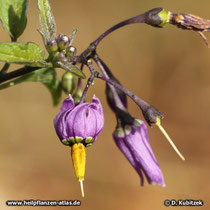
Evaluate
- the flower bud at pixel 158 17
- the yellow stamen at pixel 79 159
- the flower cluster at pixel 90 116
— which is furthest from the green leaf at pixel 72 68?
the flower bud at pixel 158 17

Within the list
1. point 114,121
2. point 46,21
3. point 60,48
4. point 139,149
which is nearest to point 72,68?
point 60,48

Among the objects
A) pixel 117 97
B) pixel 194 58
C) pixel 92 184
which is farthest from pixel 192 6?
pixel 117 97

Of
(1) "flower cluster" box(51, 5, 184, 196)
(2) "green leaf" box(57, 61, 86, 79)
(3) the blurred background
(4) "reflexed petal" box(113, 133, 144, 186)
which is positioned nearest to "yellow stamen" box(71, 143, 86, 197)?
(1) "flower cluster" box(51, 5, 184, 196)

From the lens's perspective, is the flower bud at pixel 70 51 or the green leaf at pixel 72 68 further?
the flower bud at pixel 70 51

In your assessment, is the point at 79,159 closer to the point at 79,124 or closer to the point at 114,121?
the point at 79,124

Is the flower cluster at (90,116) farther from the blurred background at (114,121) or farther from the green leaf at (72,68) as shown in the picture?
the blurred background at (114,121)

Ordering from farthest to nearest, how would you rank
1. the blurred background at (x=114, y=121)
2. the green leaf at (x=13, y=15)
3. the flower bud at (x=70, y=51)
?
the blurred background at (x=114, y=121) → the green leaf at (x=13, y=15) → the flower bud at (x=70, y=51)

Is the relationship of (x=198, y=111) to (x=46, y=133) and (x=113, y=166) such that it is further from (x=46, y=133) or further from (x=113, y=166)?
(x=46, y=133)
